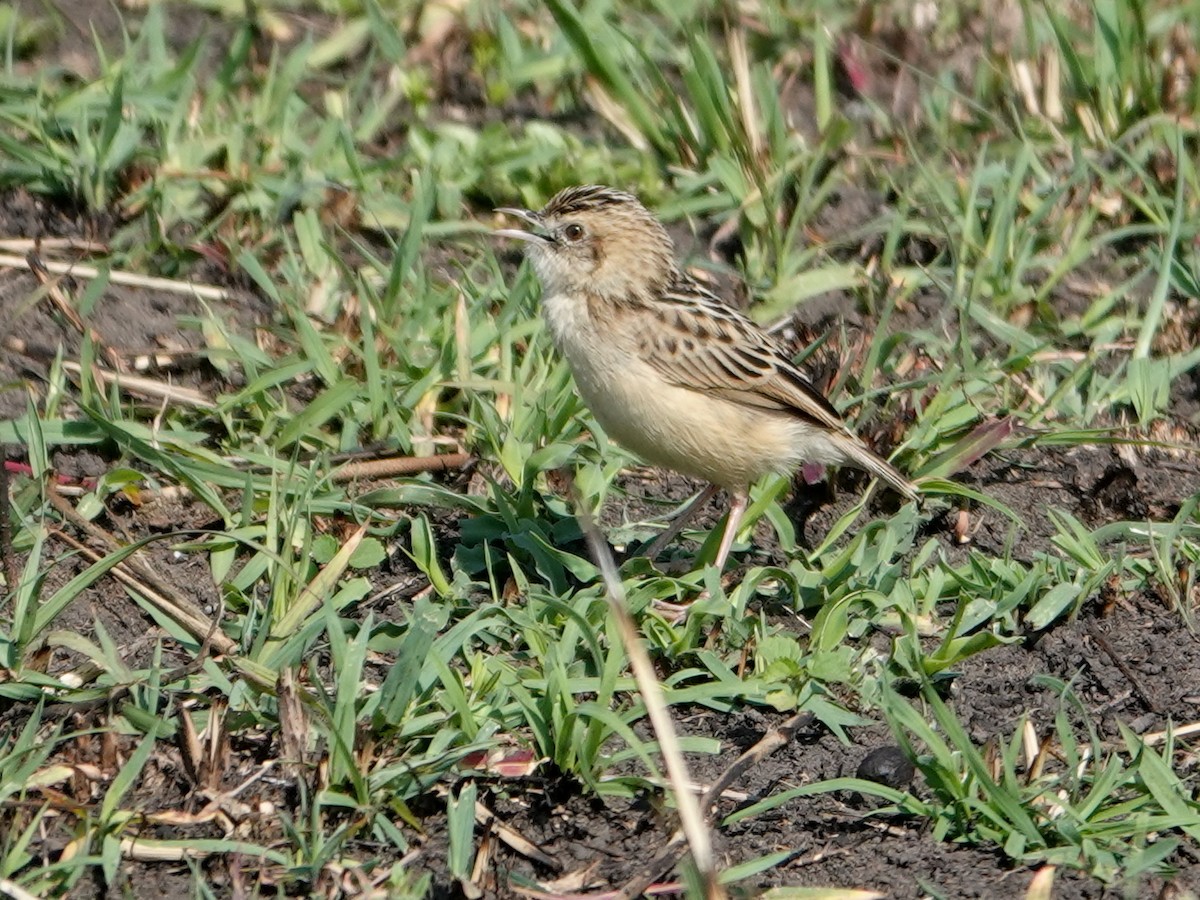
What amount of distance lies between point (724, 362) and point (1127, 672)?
78.5 inches

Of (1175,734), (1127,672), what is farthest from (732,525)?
(1175,734)

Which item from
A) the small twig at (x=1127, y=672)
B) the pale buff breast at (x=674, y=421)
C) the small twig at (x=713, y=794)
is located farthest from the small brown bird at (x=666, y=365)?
the small twig at (x=713, y=794)

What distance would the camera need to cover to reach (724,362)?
700 centimetres

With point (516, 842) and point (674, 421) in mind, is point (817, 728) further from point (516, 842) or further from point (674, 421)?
point (674, 421)

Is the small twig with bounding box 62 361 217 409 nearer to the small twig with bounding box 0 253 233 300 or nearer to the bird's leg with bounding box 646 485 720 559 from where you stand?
the small twig with bounding box 0 253 233 300

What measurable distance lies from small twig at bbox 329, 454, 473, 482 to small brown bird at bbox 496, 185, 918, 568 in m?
0.67

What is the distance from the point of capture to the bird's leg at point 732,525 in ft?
22.1

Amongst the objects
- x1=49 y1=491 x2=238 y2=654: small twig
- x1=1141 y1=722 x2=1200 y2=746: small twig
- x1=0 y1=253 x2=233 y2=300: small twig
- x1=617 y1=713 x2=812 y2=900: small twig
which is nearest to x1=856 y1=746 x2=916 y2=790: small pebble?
x1=617 y1=713 x2=812 y2=900: small twig

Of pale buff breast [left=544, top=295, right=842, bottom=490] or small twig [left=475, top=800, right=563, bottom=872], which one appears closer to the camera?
small twig [left=475, top=800, right=563, bottom=872]

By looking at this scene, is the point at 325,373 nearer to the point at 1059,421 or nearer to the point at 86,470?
the point at 86,470

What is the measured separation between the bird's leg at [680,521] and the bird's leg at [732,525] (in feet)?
0.58

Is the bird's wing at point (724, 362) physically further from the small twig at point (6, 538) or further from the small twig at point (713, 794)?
the small twig at point (6, 538)

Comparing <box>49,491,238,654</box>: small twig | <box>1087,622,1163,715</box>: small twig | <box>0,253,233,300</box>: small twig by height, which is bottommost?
<box>0,253,233,300</box>: small twig

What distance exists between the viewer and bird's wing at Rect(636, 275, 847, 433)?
6.88 meters
